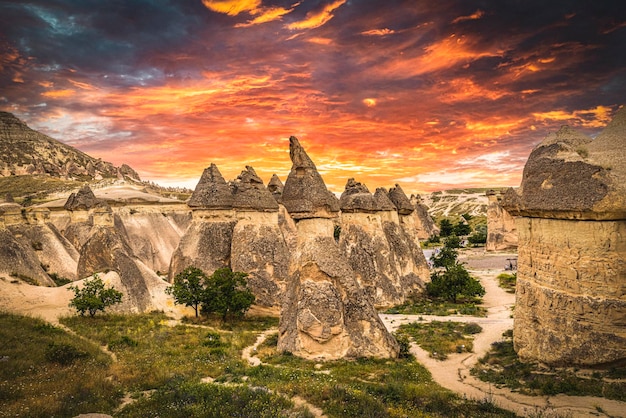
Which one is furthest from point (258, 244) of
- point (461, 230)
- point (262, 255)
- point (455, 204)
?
point (455, 204)

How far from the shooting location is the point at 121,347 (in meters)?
12.5

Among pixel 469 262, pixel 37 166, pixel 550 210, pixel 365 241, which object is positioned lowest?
pixel 469 262

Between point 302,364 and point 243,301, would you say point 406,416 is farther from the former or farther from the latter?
point 243,301

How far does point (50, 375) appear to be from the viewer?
8.80 m

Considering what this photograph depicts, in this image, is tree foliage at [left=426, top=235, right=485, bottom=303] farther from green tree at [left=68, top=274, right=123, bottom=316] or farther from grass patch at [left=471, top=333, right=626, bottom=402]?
green tree at [left=68, top=274, right=123, bottom=316]

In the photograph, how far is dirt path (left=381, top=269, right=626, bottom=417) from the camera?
24.9ft

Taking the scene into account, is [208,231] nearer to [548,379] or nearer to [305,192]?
[305,192]

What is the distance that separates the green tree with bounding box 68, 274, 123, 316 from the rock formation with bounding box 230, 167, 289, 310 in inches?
233

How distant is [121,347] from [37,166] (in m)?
101

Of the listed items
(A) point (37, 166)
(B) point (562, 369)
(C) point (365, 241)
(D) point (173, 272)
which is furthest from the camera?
(A) point (37, 166)

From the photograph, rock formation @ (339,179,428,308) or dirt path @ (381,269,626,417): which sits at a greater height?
rock formation @ (339,179,428,308)

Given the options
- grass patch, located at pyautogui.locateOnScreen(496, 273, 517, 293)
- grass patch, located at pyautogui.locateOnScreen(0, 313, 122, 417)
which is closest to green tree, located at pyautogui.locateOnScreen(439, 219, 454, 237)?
grass patch, located at pyautogui.locateOnScreen(496, 273, 517, 293)

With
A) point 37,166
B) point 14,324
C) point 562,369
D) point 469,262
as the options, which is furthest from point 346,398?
point 37,166

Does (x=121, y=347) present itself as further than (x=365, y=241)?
No
